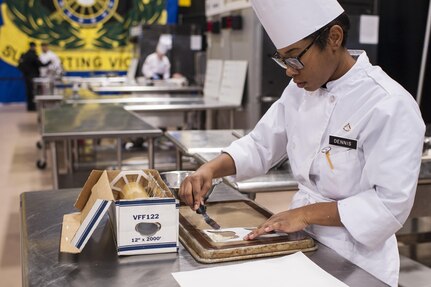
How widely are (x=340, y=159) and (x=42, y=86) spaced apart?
5.45 m

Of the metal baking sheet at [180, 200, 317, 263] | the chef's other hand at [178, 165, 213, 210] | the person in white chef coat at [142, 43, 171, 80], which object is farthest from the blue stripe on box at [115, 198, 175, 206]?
the person in white chef coat at [142, 43, 171, 80]

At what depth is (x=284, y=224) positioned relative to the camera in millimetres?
1130

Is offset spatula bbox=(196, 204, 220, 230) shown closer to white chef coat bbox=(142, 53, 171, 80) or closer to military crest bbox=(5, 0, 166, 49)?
white chef coat bbox=(142, 53, 171, 80)

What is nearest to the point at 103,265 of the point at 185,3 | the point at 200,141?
the point at 200,141

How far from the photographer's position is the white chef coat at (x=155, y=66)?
696 cm

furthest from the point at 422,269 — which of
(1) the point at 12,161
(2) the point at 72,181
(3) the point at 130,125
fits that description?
(1) the point at 12,161

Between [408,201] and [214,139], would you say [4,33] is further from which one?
[408,201]

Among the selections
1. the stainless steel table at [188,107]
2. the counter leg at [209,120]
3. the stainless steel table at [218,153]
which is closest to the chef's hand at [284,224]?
the stainless steel table at [218,153]

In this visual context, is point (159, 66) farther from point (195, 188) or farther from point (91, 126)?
point (195, 188)

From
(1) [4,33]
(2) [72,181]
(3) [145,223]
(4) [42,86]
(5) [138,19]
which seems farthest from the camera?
(5) [138,19]

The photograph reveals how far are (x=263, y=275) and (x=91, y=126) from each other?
6.81ft

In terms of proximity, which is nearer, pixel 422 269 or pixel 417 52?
pixel 422 269

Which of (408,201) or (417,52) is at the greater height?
(417,52)

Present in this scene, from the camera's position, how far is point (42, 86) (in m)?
6.05
